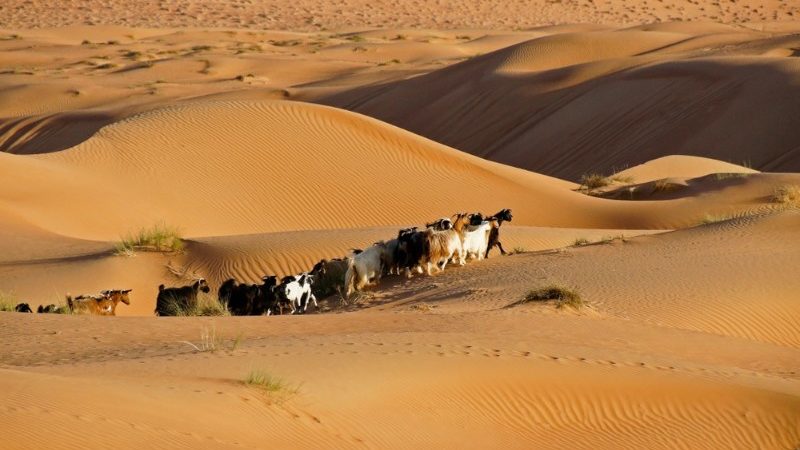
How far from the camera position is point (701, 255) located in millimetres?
15172

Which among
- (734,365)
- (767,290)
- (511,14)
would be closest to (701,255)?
(767,290)

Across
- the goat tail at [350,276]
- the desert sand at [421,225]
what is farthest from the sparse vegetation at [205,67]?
the goat tail at [350,276]

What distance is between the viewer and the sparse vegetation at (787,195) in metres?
21.1

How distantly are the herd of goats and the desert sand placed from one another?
9.0 inches

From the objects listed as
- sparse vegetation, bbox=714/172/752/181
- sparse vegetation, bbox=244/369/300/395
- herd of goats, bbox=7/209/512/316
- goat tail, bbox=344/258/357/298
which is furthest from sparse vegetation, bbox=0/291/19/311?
sparse vegetation, bbox=714/172/752/181

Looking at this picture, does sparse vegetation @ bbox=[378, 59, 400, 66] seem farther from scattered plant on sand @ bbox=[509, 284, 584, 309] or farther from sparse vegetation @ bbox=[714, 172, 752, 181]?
scattered plant on sand @ bbox=[509, 284, 584, 309]

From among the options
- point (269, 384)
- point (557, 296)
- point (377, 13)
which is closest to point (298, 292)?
point (557, 296)

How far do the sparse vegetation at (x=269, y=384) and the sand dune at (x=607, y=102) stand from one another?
2219 cm

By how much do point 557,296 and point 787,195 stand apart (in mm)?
10295

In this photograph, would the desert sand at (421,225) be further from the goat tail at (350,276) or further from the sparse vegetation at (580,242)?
the sparse vegetation at (580,242)

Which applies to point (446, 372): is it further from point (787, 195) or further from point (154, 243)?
point (787, 195)

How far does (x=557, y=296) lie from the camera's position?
40.5ft

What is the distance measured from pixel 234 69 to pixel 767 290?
123ft

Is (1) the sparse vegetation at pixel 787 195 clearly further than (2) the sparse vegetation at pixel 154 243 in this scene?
Yes
